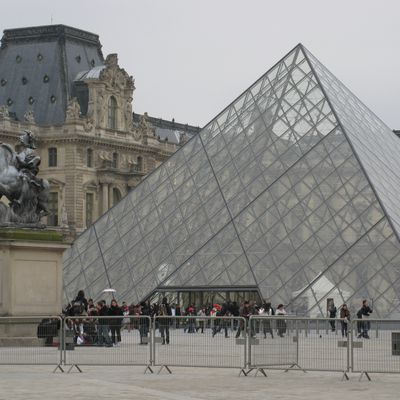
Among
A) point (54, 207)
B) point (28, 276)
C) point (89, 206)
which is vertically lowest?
point (28, 276)

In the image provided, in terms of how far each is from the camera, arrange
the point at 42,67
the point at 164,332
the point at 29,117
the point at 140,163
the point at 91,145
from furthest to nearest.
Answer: the point at 140,163
the point at 42,67
the point at 91,145
the point at 29,117
the point at 164,332

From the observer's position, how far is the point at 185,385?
59.0 feet

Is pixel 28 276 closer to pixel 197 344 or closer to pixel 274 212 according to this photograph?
pixel 197 344

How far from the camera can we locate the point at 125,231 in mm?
45719

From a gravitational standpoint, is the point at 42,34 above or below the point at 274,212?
above

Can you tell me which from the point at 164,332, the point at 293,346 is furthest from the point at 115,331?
the point at 293,346

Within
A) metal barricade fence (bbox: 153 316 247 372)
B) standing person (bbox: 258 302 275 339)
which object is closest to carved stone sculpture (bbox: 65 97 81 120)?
standing person (bbox: 258 302 275 339)

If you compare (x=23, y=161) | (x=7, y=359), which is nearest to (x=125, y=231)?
(x=23, y=161)

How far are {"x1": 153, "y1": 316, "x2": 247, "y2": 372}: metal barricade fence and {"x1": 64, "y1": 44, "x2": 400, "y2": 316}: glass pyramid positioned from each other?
17165 millimetres

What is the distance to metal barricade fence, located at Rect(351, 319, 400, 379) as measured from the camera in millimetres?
19922

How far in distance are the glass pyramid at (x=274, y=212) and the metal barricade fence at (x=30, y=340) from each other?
1449 centimetres

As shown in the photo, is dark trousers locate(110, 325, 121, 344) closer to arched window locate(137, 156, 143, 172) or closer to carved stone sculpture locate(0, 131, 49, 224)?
carved stone sculpture locate(0, 131, 49, 224)

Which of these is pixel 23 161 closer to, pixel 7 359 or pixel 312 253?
pixel 7 359

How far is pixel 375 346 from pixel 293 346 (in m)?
1.13
